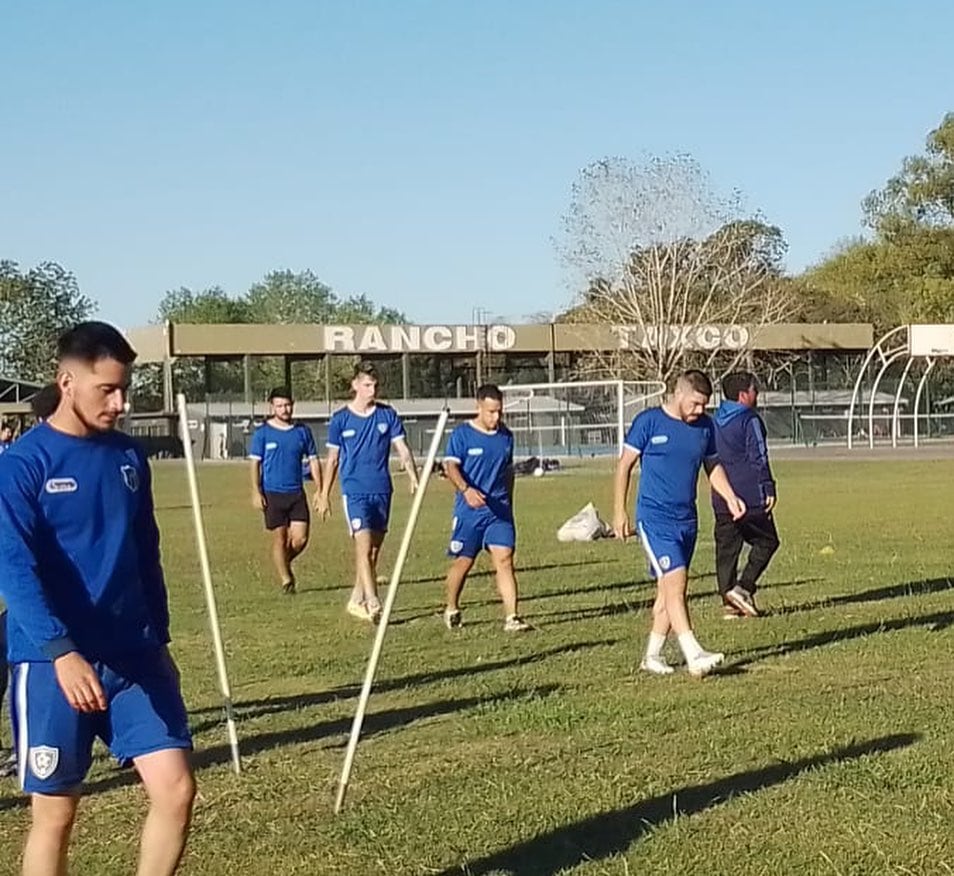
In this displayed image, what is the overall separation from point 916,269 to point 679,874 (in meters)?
61.3

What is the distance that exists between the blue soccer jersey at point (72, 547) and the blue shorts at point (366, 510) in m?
8.50

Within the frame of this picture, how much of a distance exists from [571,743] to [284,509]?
7.91 metres

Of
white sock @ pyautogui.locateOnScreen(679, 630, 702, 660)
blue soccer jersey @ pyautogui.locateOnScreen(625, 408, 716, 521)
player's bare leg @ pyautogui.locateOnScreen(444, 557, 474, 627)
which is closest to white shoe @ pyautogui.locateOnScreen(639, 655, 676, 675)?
white sock @ pyautogui.locateOnScreen(679, 630, 702, 660)

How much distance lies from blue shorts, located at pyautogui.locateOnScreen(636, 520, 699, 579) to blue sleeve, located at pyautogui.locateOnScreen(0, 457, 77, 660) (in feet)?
19.0

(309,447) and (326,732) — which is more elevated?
(309,447)

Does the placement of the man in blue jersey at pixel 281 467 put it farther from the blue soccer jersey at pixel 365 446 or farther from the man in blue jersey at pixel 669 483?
the man in blue jersey at pixel 669 483

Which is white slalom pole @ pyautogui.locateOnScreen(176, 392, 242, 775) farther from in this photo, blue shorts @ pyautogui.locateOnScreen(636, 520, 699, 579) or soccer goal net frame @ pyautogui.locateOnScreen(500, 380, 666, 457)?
soccer goal net frame @ pyautogui.locateOnScreen(500, 380, 666, 457)

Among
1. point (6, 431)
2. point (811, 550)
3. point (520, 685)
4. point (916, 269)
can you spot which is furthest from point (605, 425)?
point (520, 685)

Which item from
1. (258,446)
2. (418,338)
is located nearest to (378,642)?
(258,446)

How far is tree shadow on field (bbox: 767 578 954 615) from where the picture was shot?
43.8 feet

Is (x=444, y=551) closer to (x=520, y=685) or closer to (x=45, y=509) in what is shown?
(x=520, y=685)

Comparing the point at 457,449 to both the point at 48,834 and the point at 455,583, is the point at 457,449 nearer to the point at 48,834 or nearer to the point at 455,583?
the point at 455,583

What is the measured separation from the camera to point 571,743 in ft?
26.4

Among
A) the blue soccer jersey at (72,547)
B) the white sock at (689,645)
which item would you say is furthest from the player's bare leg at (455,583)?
the blue soccer jersey at (72,547)
